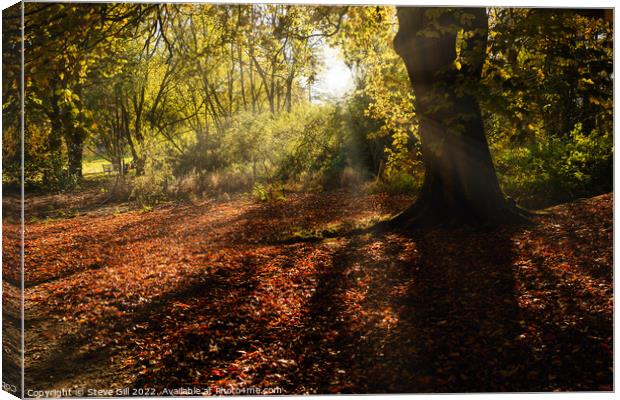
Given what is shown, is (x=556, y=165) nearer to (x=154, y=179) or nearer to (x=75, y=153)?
(x=154, y=179)

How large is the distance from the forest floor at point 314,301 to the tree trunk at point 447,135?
0.83 feet

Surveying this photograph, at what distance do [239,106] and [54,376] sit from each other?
3047 millimetres

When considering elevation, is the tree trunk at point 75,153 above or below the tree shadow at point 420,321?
above

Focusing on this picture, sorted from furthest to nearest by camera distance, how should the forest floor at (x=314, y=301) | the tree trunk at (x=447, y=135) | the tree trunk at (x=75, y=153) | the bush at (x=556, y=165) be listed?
the bush at (x=556, y=165) → the tree trunk at (x=447, y=135) → the tree trunk at (x=75, y=153) → the forest floor at (x=314, y=301)

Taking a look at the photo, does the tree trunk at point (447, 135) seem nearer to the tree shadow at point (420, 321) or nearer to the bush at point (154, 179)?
the tree shadow at point (420, 321)

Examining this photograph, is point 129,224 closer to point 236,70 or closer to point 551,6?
point 236,70

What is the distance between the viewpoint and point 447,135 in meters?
5.02

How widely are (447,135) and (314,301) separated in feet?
7.42

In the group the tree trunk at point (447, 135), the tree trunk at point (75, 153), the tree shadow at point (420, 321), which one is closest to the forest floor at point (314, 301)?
the tree shadow at point (420, 321)

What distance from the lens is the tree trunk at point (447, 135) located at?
4.81 m

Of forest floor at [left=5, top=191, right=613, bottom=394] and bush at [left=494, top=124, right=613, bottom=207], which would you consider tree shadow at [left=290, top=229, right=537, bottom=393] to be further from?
bush at [left=494, top=124, right=613, bottom=207]

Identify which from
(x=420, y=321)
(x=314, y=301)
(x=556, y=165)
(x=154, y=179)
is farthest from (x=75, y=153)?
(x=556, y=165)

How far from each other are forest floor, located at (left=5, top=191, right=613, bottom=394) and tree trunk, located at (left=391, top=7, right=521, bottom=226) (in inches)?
10.0

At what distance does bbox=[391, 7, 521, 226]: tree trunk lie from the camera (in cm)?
481
